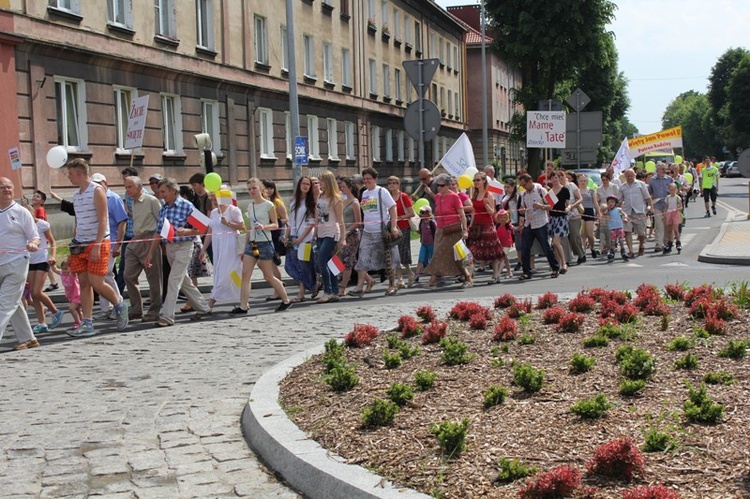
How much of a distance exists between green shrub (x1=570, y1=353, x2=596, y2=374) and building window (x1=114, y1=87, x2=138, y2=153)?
21082 millimetres

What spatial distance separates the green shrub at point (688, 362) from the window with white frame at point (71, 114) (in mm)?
19631

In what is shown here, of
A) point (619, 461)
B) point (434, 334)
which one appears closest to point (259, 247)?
point (434, 334)

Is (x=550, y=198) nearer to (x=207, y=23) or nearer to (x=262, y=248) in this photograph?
(x=262, y=248)

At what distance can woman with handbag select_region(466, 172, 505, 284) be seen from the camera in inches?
634

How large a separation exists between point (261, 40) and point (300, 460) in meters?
31.0

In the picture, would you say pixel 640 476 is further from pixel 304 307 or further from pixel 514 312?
pixel 304 307

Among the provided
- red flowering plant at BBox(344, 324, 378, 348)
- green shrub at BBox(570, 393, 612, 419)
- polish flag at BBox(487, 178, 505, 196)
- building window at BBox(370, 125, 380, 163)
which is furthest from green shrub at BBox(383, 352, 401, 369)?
building window at BBox(370, 125, 380, 163)

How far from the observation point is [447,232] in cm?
1537

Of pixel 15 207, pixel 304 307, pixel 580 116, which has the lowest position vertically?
pixel 304 307

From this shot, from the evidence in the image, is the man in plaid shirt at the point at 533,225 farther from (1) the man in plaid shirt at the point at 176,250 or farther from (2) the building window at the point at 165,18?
(2) the building window at the point at 165,18

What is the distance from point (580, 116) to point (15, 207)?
18.6 meters

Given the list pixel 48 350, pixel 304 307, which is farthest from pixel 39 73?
pixel 48 350

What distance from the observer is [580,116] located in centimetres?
2658

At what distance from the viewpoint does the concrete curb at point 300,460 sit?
4.68m
